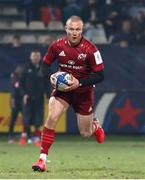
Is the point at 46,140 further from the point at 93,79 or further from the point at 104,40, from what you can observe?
the point at 104,40

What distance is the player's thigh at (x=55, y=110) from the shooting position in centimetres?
1104

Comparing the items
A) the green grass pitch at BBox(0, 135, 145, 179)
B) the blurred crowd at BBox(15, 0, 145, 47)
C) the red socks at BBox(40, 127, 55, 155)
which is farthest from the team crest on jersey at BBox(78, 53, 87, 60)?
the blurred crowd at BBox(15, 0, 145, 47)

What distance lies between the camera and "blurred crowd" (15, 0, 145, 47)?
2305 centimetres

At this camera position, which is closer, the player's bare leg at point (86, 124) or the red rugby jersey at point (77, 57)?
the red rugby jersey at point (77, 57)

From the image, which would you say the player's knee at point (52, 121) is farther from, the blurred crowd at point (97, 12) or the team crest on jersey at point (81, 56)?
the blurred crowd at point (97, 12)

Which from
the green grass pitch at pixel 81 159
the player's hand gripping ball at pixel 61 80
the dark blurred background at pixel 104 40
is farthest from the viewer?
the dark blurred background at pixel 104 40

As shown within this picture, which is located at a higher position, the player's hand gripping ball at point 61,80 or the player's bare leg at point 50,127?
the player's hand gripping ball at point 61,80

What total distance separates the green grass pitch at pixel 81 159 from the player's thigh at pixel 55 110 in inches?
27.0

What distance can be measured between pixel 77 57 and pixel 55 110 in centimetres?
82

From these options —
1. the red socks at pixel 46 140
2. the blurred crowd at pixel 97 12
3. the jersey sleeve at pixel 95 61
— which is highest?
the blurred crowd at pixel 97 12

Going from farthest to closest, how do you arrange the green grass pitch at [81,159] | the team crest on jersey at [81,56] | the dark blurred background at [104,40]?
A: the dark blurred background at [104,40]
the team crest on jersey at [81,56]
the green grass pitch at [81,159]

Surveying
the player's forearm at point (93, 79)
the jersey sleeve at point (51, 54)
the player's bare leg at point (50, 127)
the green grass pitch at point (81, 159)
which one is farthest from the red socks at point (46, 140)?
the jersey sleeve at point (51, 54)

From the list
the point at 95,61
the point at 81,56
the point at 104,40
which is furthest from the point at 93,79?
the point at 104,40

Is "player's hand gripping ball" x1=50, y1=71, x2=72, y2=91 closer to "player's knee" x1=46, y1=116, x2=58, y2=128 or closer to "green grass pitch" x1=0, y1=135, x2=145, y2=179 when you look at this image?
"player's knee" x1=46, y1=116, x2=58, y2=128
